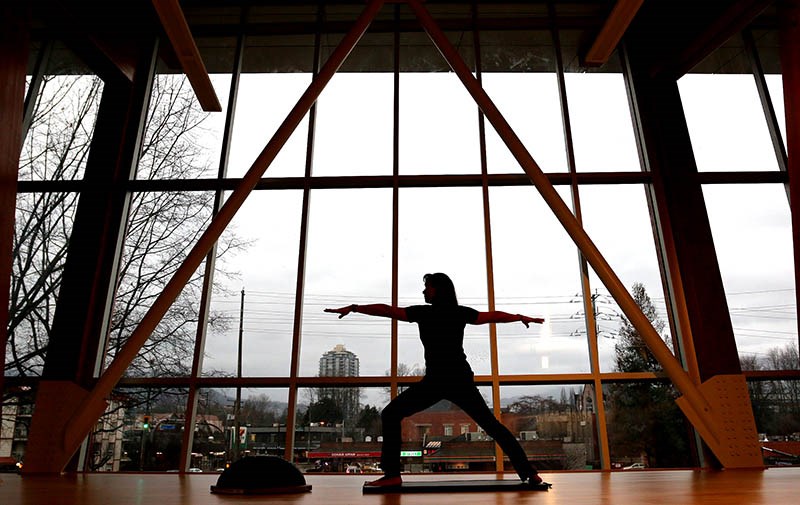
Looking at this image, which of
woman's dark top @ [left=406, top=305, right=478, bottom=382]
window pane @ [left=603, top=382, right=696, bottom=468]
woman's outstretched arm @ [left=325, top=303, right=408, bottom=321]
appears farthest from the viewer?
window pane @ [left=603, top=382, right=696, bottom=468]

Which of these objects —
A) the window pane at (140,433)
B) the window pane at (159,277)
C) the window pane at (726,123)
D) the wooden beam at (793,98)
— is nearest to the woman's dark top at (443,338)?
the wooden beam at (793,98)

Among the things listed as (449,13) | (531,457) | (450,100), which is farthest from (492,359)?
(449,13)

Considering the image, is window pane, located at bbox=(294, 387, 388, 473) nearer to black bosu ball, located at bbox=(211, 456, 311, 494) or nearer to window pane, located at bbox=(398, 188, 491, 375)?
window pane, located at bbox=(398, 188, 491, 375)

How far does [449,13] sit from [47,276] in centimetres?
641

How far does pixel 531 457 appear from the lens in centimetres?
677

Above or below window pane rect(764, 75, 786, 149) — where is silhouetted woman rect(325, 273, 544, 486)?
below

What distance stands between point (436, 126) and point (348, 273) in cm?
236

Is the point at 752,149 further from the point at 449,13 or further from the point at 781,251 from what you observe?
the point at 449,13

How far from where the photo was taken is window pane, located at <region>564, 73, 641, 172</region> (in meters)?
7.87

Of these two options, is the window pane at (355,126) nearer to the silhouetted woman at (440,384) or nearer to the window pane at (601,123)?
the window pane at (601,123)

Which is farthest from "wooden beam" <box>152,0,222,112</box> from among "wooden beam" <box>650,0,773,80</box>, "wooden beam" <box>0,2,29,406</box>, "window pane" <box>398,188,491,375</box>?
"wooden beam" <box>650,0,773,80</box>

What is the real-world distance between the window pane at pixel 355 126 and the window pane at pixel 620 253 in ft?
8.88

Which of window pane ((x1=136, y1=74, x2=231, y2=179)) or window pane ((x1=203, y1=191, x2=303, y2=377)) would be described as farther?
window pane ((x1=136, y1=74, x2=231, y2=179))

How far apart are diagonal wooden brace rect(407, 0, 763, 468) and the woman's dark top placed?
199 cm
